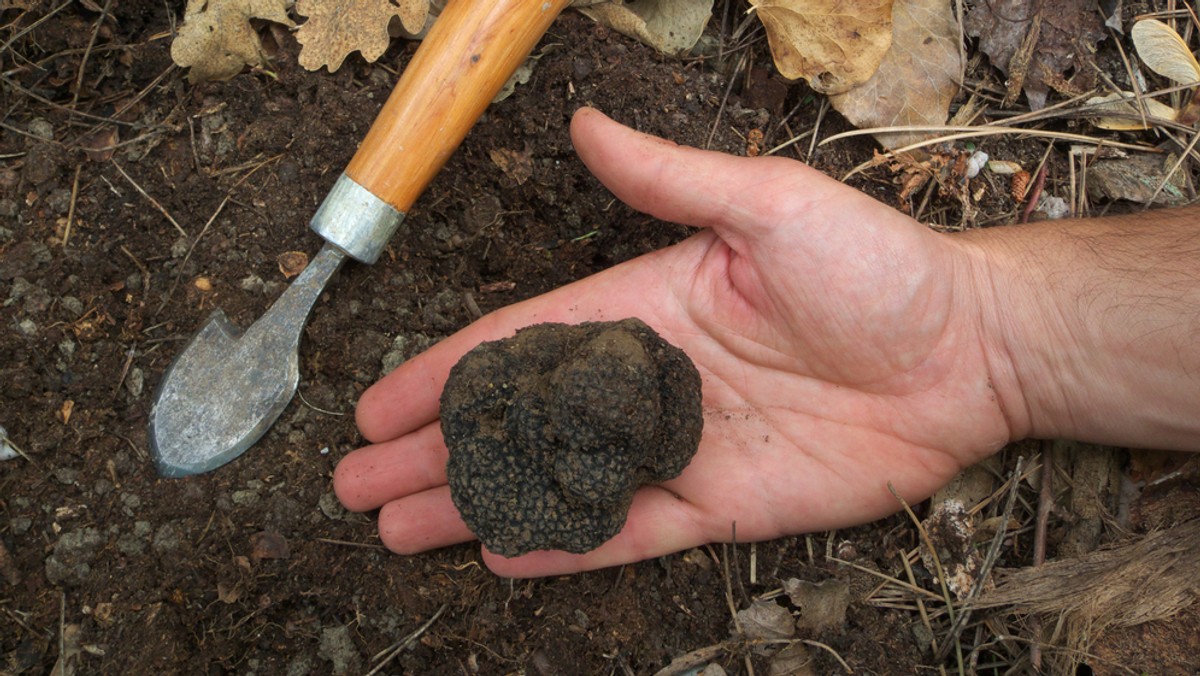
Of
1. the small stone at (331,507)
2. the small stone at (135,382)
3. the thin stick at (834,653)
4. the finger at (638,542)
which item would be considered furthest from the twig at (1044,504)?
the small stone at (135,382)

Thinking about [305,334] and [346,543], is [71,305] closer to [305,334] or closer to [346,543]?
[305,334]

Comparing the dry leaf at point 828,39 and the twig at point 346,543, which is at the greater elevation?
the dry leaf at point 828,39

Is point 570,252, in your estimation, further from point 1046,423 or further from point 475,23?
point 1046,423

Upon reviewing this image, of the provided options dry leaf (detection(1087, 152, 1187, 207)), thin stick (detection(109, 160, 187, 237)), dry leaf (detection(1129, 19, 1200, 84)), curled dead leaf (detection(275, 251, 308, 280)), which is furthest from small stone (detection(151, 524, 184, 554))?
dry leaf (detection(1129, 19, 1200, 84))

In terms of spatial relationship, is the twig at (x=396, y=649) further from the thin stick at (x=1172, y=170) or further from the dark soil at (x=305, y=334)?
the thin stick at (x=1172, y=170)

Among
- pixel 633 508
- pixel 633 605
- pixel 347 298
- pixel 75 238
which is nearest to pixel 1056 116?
pixel 633 508

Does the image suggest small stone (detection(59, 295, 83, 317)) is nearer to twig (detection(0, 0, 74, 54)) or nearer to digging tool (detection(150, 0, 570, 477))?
digging tool (detection(150, 0, 570, 477))
